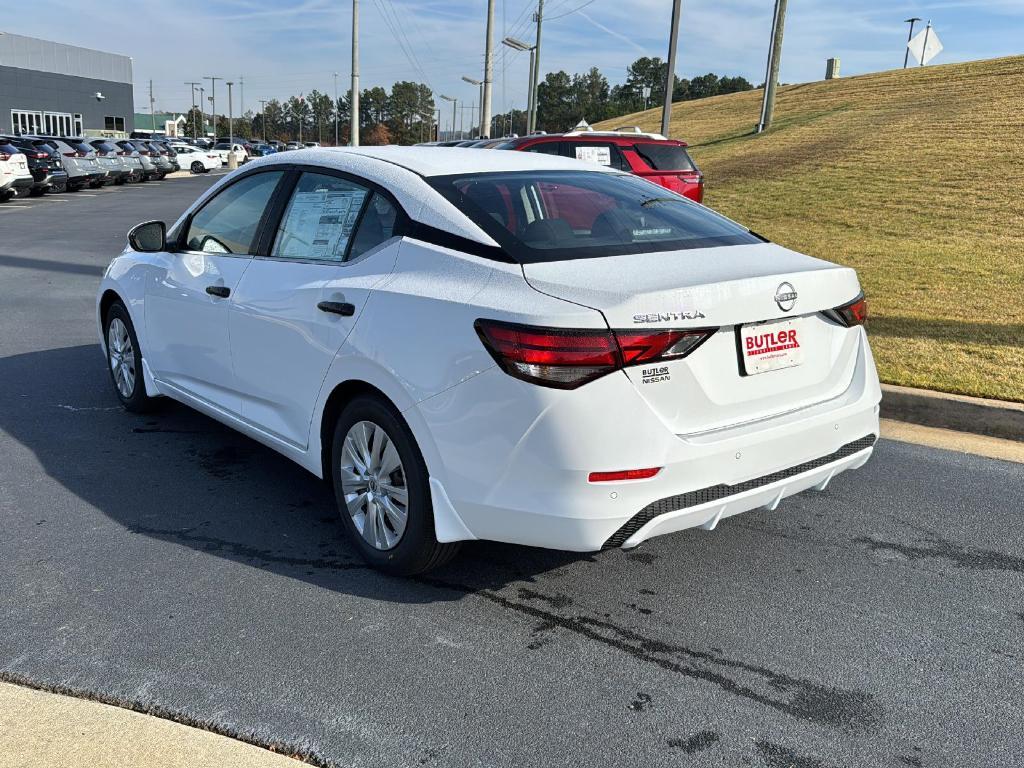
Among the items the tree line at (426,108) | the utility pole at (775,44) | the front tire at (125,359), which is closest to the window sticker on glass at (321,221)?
the front tire at (125,359)

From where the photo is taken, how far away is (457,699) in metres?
2.87

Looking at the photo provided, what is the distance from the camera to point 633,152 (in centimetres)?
1254

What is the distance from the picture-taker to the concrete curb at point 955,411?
18.7ft

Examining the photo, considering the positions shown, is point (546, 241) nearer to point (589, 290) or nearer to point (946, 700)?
point (589, 290)

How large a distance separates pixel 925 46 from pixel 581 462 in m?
33.3

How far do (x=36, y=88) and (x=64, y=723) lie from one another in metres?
81.1

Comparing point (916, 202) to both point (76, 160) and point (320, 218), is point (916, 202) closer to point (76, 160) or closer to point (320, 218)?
point (320, 218)

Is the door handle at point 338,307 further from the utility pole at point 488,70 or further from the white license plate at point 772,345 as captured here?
the utility pole at point 488,70

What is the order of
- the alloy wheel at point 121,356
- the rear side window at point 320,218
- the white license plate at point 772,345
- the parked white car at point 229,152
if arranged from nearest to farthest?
the white license plate at point 772,345 < the rear side window at point 320,218 < the alloy wheel at point 121,356 < the parked white car at point 229,152

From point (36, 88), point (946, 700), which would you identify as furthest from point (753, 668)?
point (36, 88)

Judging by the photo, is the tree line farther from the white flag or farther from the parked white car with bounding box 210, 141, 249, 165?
the white flag

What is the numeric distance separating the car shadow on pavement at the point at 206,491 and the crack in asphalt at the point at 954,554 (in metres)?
1.30

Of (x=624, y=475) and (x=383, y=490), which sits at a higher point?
(x=624, y=475)

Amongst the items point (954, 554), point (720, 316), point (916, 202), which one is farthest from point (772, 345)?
point (916, 202)
